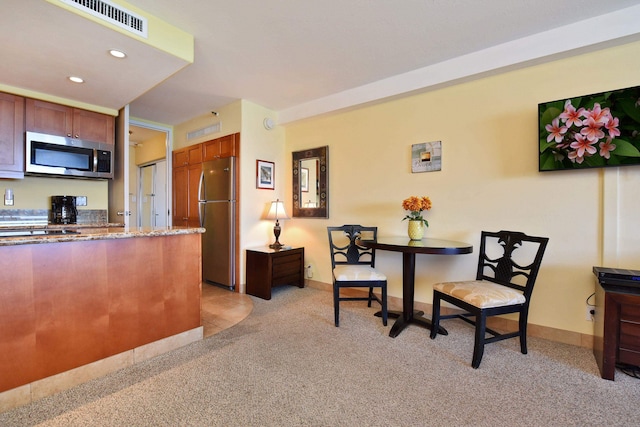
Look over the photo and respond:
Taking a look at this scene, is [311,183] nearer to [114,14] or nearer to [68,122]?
[114,14]

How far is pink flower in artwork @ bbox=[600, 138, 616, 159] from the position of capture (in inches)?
81.4

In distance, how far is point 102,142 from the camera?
3.37 meters

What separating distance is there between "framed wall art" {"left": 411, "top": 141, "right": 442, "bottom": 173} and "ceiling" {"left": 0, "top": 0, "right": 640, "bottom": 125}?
595 mm

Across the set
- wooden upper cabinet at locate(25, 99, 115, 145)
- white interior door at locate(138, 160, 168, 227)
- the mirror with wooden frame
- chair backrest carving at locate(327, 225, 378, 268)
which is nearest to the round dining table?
chair backrest carving at locate(327, 225, 378, 268)

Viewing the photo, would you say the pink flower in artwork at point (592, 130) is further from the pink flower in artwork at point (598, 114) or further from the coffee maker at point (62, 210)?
the coffee maker at point (62, 210)

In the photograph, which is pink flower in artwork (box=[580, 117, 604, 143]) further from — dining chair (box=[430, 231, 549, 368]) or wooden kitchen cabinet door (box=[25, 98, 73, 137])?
wooden kitchen cabinet door (box=[25, 98, 73, 137])

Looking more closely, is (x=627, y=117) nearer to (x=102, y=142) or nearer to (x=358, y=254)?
(x=358, y=254)

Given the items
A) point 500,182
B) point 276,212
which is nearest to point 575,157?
point 500,182

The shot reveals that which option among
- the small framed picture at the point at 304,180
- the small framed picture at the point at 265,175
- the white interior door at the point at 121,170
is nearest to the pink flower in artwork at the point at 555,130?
the small framed picture at the point at 304,180

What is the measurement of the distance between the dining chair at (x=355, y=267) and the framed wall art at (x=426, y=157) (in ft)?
2.68

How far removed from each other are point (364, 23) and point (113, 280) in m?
2.60

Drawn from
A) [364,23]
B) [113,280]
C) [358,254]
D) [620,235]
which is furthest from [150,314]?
[620,235]

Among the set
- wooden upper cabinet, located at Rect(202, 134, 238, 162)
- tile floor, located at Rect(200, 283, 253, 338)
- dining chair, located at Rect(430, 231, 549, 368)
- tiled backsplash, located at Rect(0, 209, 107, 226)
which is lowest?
tile floor, located at Rect(200, 283, 253, 338)

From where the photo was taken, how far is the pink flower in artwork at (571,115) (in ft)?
7.11
